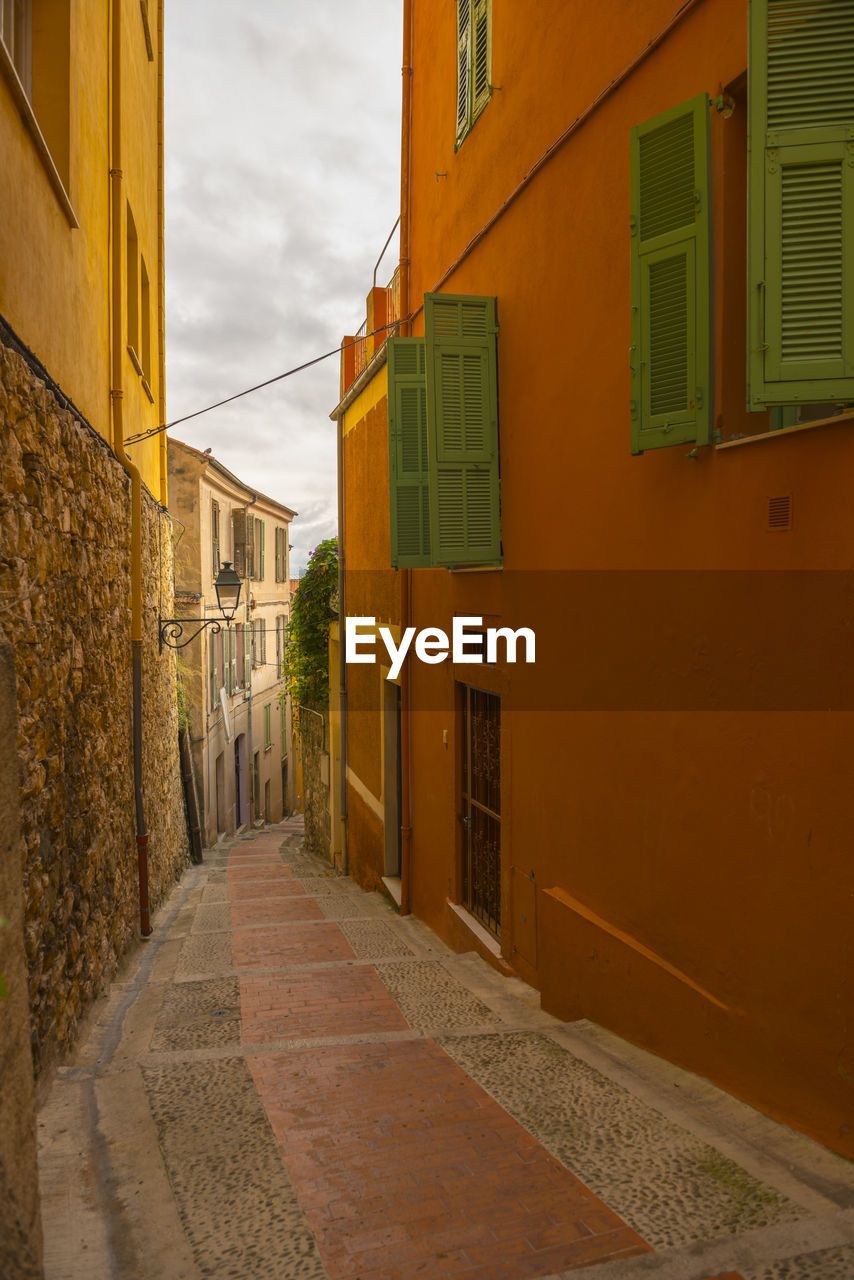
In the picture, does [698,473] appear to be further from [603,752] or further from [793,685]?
[603,752]

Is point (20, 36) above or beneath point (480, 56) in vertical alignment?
beneath

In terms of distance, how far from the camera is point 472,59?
23.2 feet

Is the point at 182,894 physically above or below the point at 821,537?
below

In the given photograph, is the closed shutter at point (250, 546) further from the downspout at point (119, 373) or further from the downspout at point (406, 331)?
the downspout at point (119, 373)

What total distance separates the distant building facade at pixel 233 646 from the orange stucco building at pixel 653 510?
36.4 ft

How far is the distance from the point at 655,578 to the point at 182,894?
8919 mm

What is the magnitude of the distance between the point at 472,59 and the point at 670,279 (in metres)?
4.10

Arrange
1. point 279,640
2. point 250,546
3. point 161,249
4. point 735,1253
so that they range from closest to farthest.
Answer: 1. point 735,1253
2. point 161,249
3. point 250,546
4. point 279,640

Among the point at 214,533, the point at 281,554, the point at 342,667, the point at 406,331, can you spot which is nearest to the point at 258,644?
the point at 281,554

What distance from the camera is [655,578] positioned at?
14.8 feet

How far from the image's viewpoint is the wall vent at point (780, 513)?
3518 mm

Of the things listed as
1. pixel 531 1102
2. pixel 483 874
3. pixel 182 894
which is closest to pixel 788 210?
A: pixel 531 1102

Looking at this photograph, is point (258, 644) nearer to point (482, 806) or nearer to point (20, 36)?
point (482, 806)

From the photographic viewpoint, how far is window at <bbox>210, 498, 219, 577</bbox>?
2158cm
